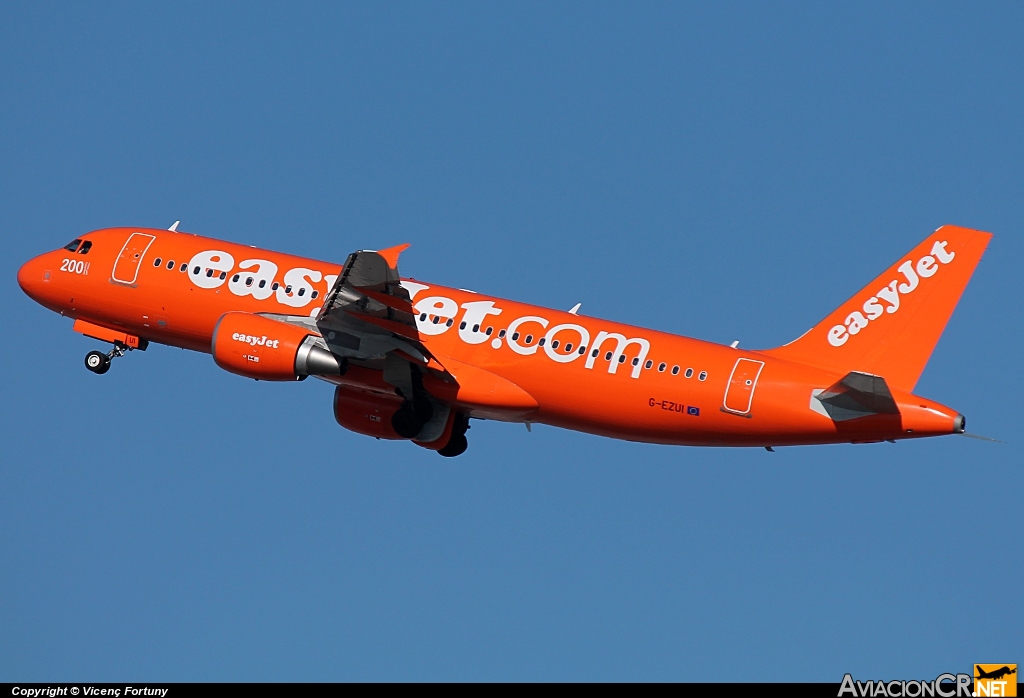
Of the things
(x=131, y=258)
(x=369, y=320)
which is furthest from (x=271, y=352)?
(x=131, y=258)

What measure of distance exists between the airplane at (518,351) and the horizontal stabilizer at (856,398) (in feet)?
0.17

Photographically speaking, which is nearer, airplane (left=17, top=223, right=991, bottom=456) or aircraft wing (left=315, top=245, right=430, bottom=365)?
airplane (left=17, top=223, right=991, bottom=456)

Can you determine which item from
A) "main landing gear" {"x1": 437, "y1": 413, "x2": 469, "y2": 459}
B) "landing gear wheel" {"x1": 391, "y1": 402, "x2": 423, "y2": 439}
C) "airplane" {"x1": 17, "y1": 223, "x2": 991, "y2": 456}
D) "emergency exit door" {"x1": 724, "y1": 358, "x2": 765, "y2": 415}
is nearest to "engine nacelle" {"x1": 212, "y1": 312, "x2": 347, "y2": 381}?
"airplane" {"x1": 17, "y1": 223, "x2": 991, "y2": 456}

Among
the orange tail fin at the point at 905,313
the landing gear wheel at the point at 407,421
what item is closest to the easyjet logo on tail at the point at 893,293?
the orange tail fin at the point at 905,313

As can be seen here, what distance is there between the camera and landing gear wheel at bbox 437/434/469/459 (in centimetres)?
4453

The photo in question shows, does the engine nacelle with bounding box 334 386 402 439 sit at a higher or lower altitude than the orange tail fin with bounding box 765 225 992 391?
lower

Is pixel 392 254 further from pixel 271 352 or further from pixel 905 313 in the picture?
pixel 905 313

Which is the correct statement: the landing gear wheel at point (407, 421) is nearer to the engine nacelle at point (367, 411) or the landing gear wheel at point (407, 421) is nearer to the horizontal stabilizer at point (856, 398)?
the engine nacelle at point (367, 411)

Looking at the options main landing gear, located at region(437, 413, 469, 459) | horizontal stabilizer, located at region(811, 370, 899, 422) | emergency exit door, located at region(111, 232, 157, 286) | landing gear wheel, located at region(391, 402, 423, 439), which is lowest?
horizontal stabilizer, located at region(811, 370, 899, 422)

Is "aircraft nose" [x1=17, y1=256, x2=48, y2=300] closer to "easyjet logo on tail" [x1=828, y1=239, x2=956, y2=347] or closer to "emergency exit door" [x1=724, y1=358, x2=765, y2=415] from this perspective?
"emergency exit door" [x1=724, y1=358, x2=765, y2=415]

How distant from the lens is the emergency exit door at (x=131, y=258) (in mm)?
44500

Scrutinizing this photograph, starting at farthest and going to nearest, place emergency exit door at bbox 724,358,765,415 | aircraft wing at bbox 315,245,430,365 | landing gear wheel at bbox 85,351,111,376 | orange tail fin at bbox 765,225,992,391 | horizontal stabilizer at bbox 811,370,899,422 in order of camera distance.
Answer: landing gear wheel at bbox 85,351,111,376
aircraft wing at bbox 315,245,430,365
emergency exit door at bbox 724,358,765,415
orange tail fin at bbox 765,225,992,391
horizontal stabilizer at bbox 811,370,899,422

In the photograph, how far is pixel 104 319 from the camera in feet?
148

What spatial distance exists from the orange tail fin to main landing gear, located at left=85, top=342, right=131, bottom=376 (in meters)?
21.9
